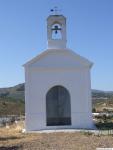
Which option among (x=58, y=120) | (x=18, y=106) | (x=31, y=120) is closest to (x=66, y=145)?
(x=31, y=120)

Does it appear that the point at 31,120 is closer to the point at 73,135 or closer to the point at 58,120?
the point at 58,120

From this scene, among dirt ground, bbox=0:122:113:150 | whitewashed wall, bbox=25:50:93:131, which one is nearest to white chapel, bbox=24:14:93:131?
whitewashed wall, bbox=25:50:93:131

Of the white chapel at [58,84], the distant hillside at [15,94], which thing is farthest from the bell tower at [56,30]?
the distant hillside at [15,94]

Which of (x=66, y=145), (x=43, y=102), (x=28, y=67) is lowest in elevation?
(x=66, y=145)

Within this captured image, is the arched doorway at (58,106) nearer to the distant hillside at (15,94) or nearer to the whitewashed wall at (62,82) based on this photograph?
the whitewashed wall at (62,82)

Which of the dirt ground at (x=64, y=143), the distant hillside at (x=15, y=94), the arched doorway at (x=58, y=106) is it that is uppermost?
the distant hillside at (x=15, y=94)

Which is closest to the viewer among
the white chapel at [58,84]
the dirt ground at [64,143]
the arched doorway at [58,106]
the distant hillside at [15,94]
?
the dirt ground at [64,143]

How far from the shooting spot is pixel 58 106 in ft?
85.4

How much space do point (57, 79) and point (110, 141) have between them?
309 inches

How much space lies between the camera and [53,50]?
24.3m

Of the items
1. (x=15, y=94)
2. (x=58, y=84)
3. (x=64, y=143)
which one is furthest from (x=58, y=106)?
(x=15, y=94)

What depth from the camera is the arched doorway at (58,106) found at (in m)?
25.2

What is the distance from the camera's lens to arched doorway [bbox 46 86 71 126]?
2520 cm

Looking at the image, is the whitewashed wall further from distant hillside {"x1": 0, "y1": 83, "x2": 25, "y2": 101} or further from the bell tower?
distant hillside {"x1": 0, "y1": 83, "x2": 25, "y2": 101}
